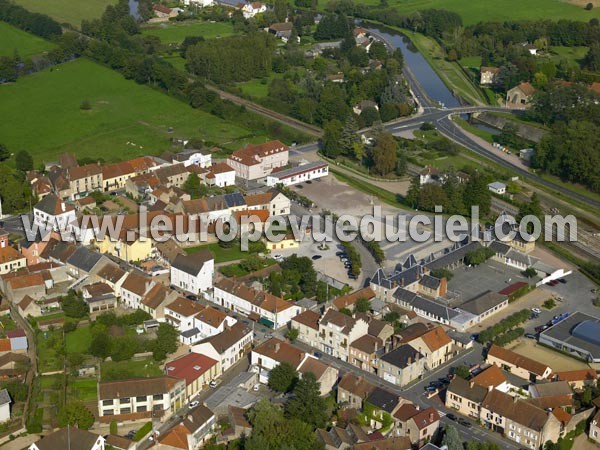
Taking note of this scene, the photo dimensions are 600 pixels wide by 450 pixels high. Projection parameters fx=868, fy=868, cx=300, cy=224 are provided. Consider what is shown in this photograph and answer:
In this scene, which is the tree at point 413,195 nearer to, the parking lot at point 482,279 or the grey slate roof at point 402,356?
the parking lot at point 482,279

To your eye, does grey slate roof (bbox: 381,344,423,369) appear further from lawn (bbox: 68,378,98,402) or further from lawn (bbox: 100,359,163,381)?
lawn (bbox: 68,378,98,402)

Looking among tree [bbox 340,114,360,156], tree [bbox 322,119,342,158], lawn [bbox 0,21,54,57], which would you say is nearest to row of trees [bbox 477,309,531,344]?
tree [bbox 322,119,342,158]

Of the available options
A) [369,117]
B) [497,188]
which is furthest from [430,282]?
[369,117]

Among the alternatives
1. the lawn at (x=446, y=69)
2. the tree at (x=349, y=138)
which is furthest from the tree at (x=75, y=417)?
the lawn at (x=446, y=69)

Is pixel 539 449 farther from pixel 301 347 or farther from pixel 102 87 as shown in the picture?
pixel 102 87

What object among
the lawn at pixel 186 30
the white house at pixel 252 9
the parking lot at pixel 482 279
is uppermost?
the white house at pixel 252 9

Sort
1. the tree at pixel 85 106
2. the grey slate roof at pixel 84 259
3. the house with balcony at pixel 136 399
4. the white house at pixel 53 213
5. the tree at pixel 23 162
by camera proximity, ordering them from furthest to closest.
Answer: the tree at pixel 85 106 → the tree at pixel 23 162 → the white house at pixel 53 213 → the grey slate roof at pixel 84 259 → the house with balcony at pixel 136 399
